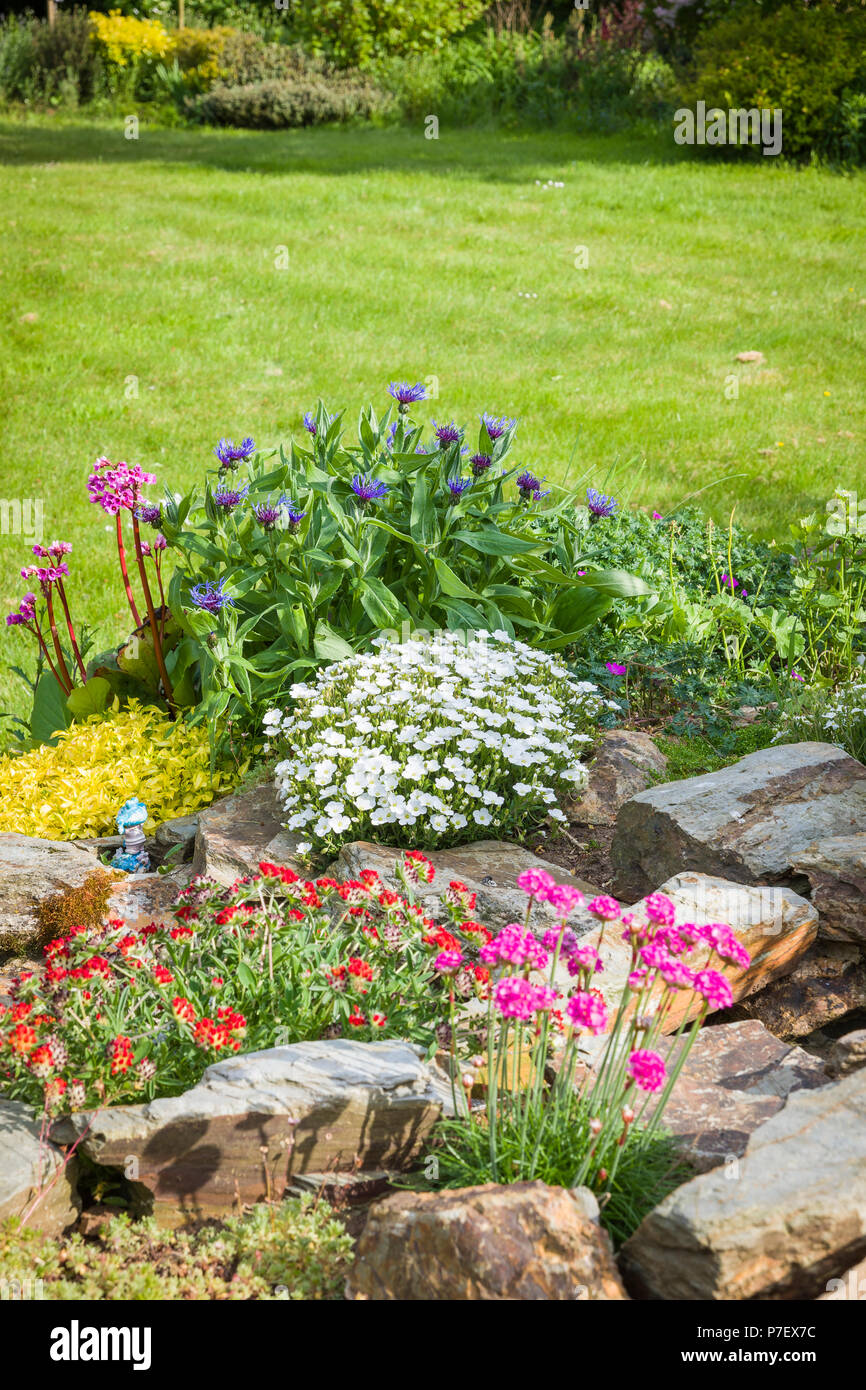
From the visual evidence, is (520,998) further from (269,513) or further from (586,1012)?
(269,513)

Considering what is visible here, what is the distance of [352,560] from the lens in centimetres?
420

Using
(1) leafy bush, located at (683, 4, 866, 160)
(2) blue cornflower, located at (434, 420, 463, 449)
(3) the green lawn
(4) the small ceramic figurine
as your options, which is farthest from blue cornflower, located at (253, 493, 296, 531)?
(1) leafy bush, located at (683, 4, 866, 160)

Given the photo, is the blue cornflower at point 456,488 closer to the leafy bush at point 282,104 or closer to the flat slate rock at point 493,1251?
the flat slate rock at point 493,1251

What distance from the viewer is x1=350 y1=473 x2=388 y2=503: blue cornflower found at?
13.2 feet

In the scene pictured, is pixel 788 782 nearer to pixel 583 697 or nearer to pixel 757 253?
pixel 583 697

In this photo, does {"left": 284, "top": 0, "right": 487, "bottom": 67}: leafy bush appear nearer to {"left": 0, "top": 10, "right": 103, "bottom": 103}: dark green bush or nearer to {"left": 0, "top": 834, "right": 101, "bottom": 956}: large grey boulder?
{"left": 0, "top": 10, "right": 103, "bottom": 103}: dark green bush

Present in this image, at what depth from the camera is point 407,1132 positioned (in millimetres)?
2502

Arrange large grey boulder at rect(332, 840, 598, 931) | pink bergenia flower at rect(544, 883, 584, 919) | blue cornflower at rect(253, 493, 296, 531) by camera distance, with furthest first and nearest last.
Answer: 1. blue cornflower at rect(253, 493, 296, 531)
2. large grey boulder at rect(332, 840, 598, 931)
3. pink bergenia flower at rect(544, 883, 584, 919)

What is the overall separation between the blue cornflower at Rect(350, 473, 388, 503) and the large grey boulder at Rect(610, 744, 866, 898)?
1435 mm

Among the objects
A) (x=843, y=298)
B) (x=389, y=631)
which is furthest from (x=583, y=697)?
(x=843, y=298)

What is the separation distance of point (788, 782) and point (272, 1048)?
6.30ft

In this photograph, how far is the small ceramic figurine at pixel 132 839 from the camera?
155 inches

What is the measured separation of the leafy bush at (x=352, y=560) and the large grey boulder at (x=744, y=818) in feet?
3.48

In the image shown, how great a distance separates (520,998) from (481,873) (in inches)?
51.6
